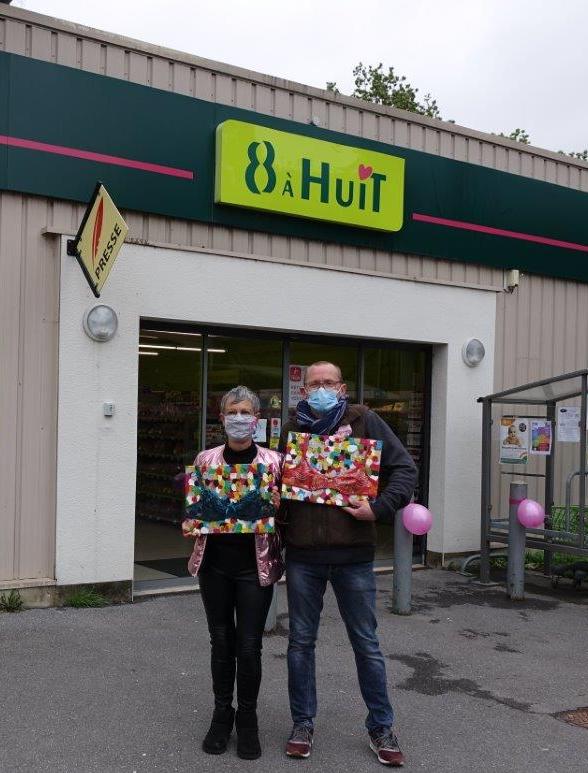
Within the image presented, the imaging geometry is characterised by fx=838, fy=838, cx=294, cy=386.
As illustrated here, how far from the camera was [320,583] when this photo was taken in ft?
13.7

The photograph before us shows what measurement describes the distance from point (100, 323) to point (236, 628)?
144 inches

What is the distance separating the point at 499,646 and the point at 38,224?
499 centimetres

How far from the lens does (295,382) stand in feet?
28.7

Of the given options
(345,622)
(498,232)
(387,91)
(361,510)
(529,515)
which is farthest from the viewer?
(387,91)

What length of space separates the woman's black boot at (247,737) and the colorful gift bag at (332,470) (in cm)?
110

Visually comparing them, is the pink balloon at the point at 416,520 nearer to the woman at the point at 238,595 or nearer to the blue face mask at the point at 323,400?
the woman at the point at 238,595

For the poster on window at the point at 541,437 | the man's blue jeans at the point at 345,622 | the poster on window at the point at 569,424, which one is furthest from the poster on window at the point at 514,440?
the man's blue jeans at the point at 345,622

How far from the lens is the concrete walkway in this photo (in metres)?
4.17

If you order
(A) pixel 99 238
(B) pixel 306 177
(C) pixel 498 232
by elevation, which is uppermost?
(B) pixel 306 177

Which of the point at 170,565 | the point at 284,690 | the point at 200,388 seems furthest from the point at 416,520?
the point at 170,565

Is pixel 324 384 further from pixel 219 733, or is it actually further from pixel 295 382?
pixel 295 382

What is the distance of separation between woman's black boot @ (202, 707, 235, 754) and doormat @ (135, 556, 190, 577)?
13.1 ft

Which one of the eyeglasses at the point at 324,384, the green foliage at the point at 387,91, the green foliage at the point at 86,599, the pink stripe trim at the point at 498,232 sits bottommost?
the green foliage at the point at 86,599

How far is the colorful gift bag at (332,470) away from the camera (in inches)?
160
